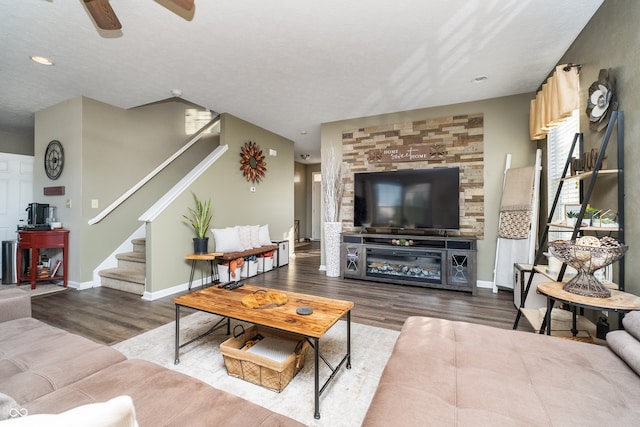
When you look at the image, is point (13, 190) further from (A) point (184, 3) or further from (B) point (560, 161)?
(B) point (560, 161)

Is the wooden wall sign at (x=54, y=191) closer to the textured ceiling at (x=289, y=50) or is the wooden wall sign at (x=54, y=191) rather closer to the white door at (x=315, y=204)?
the textured ceiling at (x=289, y=50)

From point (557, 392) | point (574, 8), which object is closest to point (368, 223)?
point (574, 8)

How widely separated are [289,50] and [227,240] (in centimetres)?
274

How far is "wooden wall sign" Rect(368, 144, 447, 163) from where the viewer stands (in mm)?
4219

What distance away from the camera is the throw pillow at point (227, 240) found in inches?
164

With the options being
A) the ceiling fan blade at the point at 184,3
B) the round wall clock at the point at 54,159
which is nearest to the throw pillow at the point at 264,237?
the round wall clock at the point at 54,159

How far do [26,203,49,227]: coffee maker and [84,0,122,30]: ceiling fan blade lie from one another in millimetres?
3527

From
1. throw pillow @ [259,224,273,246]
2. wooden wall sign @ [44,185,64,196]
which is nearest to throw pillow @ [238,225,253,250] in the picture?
throw pillow @ [259,224,273,246]

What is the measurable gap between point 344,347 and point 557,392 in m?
1.44

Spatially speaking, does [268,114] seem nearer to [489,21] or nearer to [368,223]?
[368,223]

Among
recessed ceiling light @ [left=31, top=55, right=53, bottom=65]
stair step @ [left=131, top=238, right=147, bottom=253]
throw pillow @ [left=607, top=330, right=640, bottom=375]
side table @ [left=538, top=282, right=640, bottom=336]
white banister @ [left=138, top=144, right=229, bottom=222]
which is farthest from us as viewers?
stair step @ [left=131, top=238, right=147, bottom=253]

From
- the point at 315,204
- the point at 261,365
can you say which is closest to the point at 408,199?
the point at 261,365

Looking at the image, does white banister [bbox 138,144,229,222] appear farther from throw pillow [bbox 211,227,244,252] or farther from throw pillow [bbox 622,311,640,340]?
throw pillow [bbox 622,311,640,340]

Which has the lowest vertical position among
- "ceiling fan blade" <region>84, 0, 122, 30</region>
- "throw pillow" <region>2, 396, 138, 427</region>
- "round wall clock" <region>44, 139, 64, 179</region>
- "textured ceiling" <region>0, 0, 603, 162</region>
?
"throw pillow" <region>2, 396, 138, 427</region>
